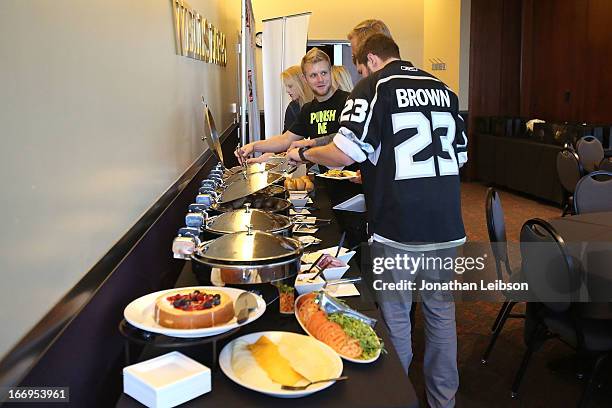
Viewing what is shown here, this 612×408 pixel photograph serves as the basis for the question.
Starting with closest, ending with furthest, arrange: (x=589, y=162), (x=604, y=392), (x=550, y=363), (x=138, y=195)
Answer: (x=138, y=195)
(x=604, y=392)
(x=550, y=363)
(x=589, y=162)

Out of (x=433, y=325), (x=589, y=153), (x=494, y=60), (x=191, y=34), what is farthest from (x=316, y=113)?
(x=494, y=60)

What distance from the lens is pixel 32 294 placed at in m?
0.93

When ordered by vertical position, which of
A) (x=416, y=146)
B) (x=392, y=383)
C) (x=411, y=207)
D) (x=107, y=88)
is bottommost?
(x=392, y=383)

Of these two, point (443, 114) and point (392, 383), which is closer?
point (392, 383)

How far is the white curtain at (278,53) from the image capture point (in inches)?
219

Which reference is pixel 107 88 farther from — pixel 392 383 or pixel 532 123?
pixel 532 123

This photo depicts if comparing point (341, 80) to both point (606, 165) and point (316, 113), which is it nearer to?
point (316, 113)

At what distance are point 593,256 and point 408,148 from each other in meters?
0.82

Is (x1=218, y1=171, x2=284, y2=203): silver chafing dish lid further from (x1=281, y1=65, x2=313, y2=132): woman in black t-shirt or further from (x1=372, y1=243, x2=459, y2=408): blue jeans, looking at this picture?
(x1=281, y1=65, x2=313, y2=132): woman in black t-shirt

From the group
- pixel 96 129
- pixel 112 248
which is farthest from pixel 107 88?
pixel 112 248

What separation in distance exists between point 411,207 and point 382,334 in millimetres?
706

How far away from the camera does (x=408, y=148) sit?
6.49 ft

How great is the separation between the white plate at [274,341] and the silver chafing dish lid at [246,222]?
0.47 metres

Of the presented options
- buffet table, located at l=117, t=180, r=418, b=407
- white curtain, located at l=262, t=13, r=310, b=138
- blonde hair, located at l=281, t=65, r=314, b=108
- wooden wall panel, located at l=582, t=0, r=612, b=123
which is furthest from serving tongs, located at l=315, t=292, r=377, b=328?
wooden wall panel, located at l=582, t=0, r=612, b=123
